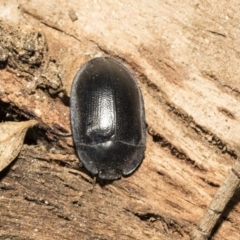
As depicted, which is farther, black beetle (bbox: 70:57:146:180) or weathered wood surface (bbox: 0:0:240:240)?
black beetle (bbox: 70:57:146:180)

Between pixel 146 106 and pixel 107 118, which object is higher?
pixel 146 106

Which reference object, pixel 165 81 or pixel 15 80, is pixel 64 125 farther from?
pixel 165 81

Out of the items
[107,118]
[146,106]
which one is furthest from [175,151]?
[107,118]

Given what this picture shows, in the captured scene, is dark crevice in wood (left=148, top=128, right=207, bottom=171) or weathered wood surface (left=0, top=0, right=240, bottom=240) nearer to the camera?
weathered wood surface (left=0, top=0, right=240, bottom=240)

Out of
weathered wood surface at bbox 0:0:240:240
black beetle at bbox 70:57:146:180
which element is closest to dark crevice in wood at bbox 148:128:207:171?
weathered wood surface at bbox 0:0:240:240

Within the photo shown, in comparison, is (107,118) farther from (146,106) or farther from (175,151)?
(175,151)

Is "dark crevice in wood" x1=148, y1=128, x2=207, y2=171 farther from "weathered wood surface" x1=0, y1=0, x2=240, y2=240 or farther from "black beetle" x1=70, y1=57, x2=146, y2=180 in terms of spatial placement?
"black beetle" x1=70, y1=57, x2=146, y2=180
